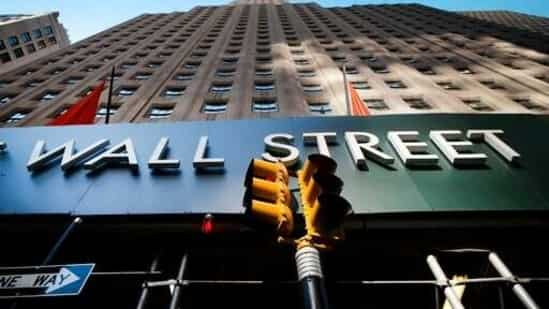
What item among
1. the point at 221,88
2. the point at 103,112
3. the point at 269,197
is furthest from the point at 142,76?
the point at 269,197

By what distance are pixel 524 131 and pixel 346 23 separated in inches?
1571

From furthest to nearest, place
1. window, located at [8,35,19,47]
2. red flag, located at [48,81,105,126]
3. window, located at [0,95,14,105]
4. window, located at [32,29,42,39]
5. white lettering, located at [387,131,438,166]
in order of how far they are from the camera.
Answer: window, located at [32,29,42,39], window, located at [8,35,19,47], window, located at [0,95,14,105], red flag, located at [48,81,105,126], white lettering, located at [387,131,438,166]

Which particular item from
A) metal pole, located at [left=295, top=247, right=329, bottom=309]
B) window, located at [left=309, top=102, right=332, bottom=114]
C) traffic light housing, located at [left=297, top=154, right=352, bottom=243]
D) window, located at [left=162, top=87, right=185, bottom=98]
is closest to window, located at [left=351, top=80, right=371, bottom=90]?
window, located at [left=309, top=102, right=332, bottom=114]

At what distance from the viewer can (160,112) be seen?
77.9ft

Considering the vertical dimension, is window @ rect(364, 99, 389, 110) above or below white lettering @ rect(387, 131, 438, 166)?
below

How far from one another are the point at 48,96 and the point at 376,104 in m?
21.7

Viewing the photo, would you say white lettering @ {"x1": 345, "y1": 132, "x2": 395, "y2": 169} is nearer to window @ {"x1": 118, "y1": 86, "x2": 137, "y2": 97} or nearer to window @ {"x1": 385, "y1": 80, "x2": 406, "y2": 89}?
window @ {"x1": 385, "y1": 80, "x2": 406, "y2": 89}

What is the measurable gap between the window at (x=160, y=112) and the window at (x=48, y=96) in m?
8.26

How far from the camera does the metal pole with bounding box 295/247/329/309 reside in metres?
4.42

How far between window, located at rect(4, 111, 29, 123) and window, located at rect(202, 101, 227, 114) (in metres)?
10.8

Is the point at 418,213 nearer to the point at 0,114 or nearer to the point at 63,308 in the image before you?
the point at 63,308

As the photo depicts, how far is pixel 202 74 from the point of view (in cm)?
2944

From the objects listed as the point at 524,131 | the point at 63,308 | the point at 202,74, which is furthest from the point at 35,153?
the point at 202,74

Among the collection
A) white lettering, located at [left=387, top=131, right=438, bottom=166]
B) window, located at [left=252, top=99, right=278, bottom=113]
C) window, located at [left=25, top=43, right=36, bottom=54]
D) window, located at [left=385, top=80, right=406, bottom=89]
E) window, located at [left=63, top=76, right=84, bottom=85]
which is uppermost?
window, located at [left=25, top=43, right=36, bottom=54]
